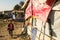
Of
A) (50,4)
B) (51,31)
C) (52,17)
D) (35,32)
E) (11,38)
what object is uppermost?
(50,4)

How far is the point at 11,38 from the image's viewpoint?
1998 cm

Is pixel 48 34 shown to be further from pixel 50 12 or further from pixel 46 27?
pixel 50 12

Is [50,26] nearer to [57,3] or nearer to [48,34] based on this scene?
[48,34]

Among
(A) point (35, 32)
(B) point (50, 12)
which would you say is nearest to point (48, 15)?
(B) point (50, 12)

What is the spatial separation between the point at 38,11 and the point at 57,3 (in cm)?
214

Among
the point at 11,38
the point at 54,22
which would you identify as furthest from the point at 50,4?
the point at 11,38

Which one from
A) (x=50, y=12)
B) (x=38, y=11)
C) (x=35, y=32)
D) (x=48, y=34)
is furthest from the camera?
(x=35, y=32)

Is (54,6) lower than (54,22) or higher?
higher

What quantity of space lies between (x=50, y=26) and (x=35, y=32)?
333cm

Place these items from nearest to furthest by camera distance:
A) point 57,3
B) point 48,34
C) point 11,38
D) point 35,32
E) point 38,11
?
point 57,3 → point 48,34 → point 38,11 → point 35,32 → point 11,38

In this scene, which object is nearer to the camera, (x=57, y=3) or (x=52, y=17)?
(x=57, y=3)

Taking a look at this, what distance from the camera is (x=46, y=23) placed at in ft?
30.6

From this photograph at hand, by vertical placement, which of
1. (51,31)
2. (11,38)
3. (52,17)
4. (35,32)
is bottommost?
(11,38)

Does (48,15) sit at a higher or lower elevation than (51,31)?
higher
